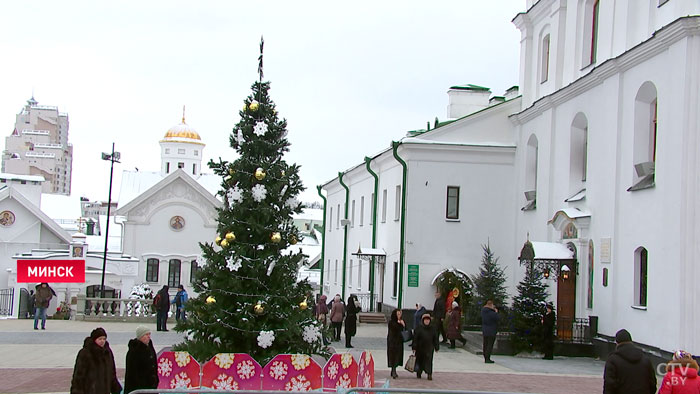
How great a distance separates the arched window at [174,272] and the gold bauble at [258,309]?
147 feet

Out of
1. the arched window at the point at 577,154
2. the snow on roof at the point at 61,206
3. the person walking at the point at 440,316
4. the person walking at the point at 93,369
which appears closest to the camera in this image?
the person walking at the point at 93,369

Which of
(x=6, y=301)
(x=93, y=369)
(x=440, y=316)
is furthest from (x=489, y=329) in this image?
(x=6, y=301)

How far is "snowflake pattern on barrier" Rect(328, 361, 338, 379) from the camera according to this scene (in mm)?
11844

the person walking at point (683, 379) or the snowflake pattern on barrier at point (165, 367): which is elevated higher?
the person walking at point (683, 379)

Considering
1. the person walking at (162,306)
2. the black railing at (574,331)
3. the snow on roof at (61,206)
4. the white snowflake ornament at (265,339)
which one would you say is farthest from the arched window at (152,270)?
the white snowflake ornament at (265,339)

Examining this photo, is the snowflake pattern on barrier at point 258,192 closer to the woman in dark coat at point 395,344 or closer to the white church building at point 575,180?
the woman in dark coat at point 395,344

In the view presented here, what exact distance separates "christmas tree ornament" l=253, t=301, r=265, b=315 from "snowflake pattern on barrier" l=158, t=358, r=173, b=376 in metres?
1.46

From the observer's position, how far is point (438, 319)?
23453 millimetres

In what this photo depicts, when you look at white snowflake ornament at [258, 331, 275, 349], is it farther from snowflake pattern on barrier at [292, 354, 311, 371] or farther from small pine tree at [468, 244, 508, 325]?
small pine tree at [468, 244, 508, 325]

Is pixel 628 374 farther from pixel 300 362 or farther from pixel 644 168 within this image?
pixel 644 168

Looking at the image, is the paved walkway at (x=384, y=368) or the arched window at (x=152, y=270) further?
the arched window at (x=152, y=270)

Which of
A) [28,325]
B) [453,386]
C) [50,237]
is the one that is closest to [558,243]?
[453,386]

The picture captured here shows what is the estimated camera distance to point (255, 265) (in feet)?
42.4

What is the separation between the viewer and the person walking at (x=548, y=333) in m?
20.3
